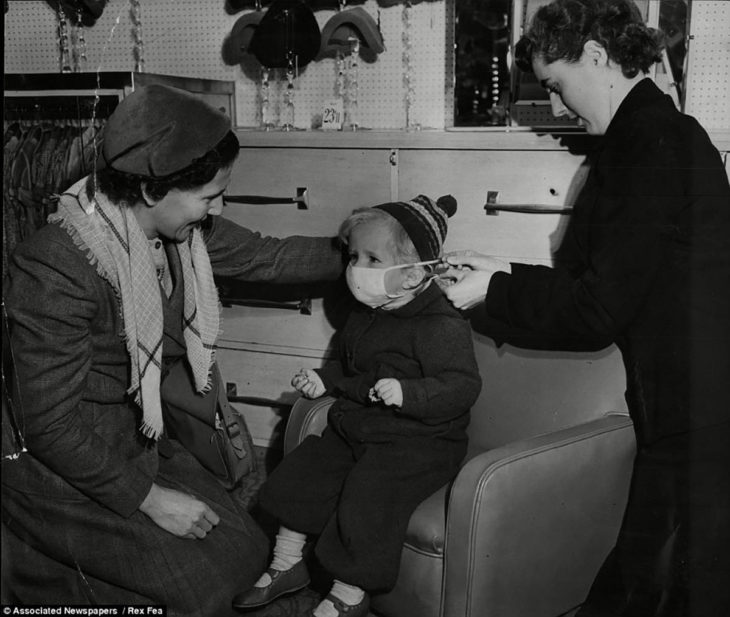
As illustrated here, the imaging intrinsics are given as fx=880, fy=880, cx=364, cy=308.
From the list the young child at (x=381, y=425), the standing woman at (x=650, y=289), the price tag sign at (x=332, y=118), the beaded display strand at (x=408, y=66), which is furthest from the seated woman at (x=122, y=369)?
the beaded display strand at (x=408, y=66)

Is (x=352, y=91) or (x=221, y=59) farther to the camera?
(x=221, y=59)

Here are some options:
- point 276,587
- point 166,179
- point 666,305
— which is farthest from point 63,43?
point 666,305

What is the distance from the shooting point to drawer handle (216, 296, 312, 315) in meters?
3.15

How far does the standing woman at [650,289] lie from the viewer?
205 centimetres

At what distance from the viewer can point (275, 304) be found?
318 cm

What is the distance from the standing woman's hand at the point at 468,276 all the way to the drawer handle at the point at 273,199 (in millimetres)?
785

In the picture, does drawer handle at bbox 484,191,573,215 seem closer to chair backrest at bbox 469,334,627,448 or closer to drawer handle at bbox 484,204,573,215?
drawer handle at bbox 484,204,573,215

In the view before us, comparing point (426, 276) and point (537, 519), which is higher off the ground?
point (426, 276)

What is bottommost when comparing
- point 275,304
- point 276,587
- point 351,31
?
point 276,587

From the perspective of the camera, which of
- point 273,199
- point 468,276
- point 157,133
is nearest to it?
point 157,133

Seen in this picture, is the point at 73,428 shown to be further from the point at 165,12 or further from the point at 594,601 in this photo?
the point at 165,12

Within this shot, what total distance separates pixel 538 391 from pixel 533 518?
1.60ft

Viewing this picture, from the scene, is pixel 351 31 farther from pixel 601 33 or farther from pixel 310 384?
pixel 310 384

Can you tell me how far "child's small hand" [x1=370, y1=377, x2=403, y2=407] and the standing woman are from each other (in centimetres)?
30
